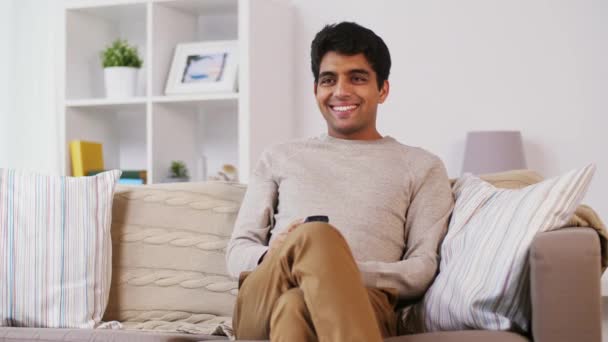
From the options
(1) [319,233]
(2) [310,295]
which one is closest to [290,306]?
(2) [310,295]

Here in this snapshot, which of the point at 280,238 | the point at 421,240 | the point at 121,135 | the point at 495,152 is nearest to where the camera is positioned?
the point at 280,238

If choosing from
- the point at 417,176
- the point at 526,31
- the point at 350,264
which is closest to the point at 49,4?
the point at 526,31

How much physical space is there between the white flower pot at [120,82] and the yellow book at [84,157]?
0.24 metres

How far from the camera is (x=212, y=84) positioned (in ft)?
12.3

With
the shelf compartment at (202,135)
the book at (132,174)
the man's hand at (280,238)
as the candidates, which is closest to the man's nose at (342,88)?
the man's hand at (280,238)

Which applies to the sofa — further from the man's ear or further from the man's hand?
the man's ear

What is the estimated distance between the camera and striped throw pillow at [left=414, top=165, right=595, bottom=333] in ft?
6.15

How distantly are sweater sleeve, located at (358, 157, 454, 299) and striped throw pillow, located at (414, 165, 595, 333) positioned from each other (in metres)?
0.05

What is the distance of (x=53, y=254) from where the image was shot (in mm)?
2451

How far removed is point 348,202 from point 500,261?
1.70 feet

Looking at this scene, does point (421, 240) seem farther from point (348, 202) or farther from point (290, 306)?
point (290, 306)

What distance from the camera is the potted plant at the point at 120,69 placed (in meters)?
3.89

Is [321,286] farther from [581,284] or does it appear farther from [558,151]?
[558,151]

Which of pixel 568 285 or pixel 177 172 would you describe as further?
pixel 177 172
